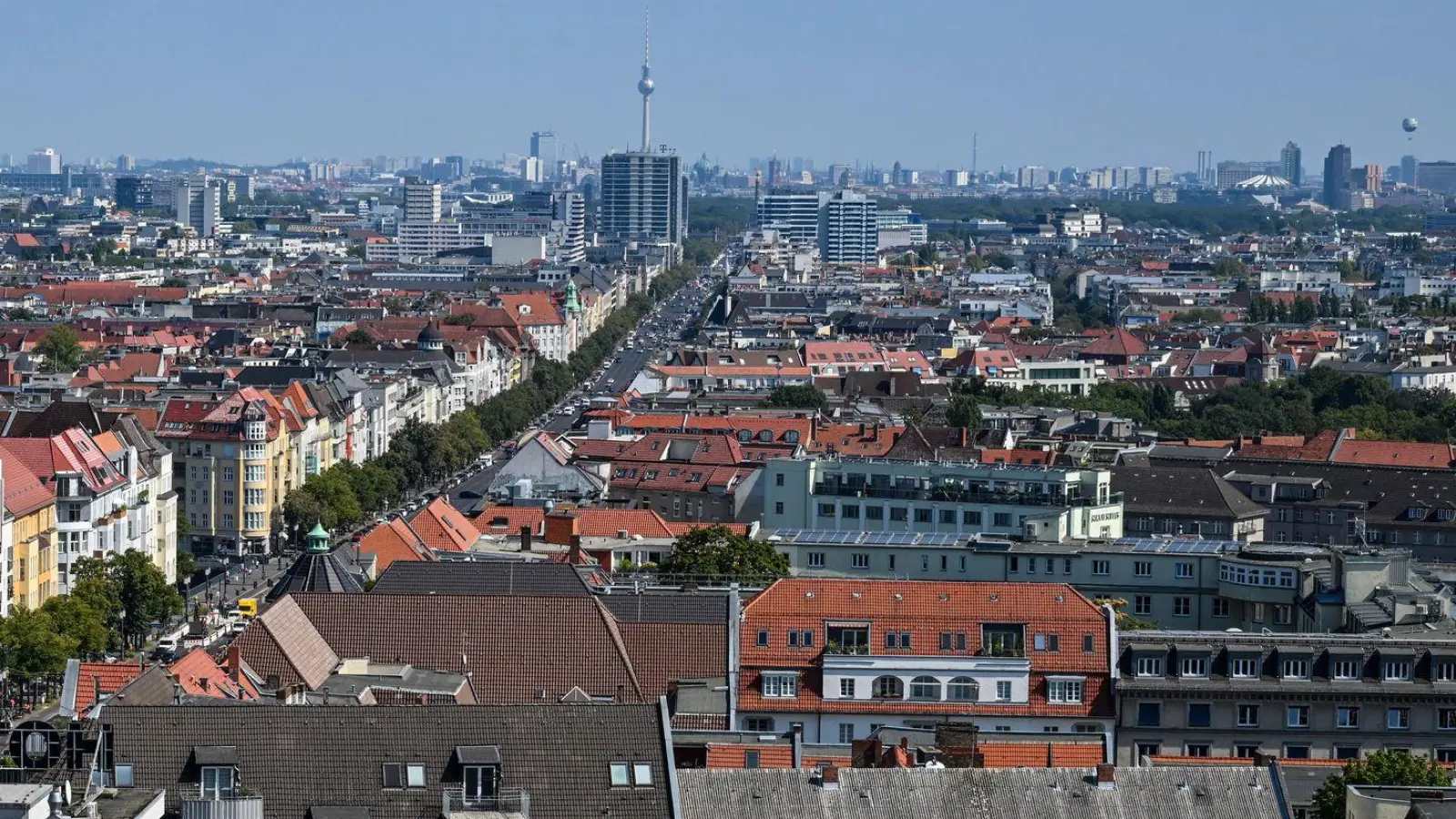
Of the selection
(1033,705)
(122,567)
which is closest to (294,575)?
(1033,705)

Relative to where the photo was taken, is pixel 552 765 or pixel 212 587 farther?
pixel 212 587

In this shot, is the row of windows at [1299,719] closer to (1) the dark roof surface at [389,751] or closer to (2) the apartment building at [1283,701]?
(2) the apartment building at [1283,701]

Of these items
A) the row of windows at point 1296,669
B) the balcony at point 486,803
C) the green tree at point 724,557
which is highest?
the balcony at point 486,803

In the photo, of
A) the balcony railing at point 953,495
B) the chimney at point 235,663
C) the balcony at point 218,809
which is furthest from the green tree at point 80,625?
the balcony at point 218,809

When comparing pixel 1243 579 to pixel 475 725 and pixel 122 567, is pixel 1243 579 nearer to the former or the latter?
pixel 122 567

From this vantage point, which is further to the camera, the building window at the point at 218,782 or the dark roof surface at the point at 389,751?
the dark roof surface at the point at 389,751

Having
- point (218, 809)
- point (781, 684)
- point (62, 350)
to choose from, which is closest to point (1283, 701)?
point (781, 684)

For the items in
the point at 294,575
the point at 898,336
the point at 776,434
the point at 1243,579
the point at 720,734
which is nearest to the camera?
the point at 720,734
